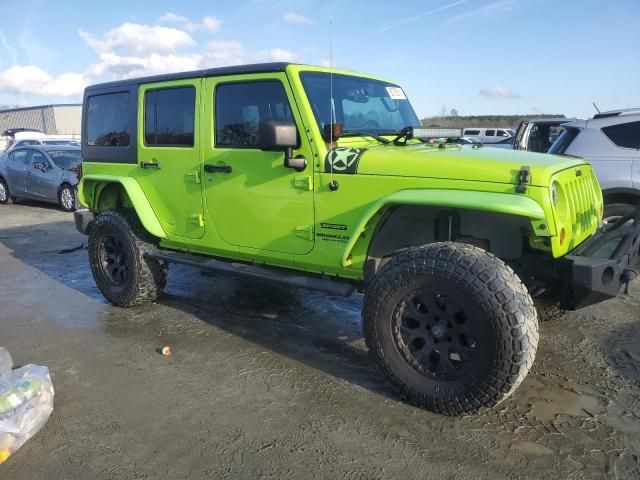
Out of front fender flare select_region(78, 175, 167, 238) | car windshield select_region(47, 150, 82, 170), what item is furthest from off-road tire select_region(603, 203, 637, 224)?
car windshield select_region(47, 150, 82, 170)

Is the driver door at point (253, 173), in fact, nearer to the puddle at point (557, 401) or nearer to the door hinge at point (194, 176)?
the door hinge at point (194, 176)

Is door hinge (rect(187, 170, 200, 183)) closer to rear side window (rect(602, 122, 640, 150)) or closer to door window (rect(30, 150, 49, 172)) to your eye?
rear side window (rect(602, 122, 640, 150))

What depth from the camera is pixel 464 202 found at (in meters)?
2.99

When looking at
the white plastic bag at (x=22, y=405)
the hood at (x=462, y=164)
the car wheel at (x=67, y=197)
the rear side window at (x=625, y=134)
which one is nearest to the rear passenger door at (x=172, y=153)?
the hood at (x=462, y=164)

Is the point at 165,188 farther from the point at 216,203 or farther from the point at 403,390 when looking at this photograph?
the point at 403,390

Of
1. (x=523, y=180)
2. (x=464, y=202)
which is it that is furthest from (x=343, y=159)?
(x=523, y=180)

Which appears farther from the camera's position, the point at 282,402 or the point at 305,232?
the point at 305,232

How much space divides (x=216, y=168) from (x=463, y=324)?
7.50 feet

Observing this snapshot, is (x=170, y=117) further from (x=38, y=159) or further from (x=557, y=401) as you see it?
(x=38, y=159)

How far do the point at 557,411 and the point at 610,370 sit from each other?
0.82 m

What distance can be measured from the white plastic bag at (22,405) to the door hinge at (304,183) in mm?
1993

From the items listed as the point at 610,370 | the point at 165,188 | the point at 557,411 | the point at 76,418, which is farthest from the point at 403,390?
the point at 165,188

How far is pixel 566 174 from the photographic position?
3.27 meters

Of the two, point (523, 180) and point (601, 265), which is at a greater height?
point (523, 180)
